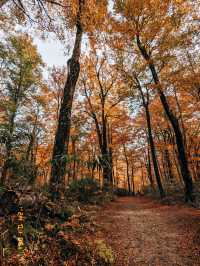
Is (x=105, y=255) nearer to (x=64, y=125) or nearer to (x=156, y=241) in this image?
(x=156, y=241)

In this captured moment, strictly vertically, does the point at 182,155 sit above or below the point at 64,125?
below

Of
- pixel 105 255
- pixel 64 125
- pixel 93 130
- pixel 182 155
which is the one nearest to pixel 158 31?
pixel 182 155

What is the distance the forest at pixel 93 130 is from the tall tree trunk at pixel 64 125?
0.03m

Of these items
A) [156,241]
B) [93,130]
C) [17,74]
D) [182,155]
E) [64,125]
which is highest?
[17,74]

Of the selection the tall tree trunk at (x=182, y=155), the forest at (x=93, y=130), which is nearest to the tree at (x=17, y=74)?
the forest at (x=93, y=130)

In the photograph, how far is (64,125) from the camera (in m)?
5.54

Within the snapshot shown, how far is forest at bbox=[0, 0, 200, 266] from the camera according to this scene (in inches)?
138

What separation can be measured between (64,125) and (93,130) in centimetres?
1361

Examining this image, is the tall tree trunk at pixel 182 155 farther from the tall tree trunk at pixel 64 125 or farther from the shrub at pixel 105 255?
the shrub at pixel 105 255

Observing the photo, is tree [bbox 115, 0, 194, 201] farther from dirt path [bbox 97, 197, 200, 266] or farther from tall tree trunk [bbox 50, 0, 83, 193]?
dirt path [bbox 97, 197, 200, 266]

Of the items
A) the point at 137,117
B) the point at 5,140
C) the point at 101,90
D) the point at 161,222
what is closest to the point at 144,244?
the point at 161,222

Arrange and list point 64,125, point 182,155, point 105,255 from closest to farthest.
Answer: point 105,255, point 64,125, point 182,155

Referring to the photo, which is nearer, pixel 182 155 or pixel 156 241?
pixel 156 241

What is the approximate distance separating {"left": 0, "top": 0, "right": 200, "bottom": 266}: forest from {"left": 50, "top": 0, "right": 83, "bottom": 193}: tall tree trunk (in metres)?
0.03
